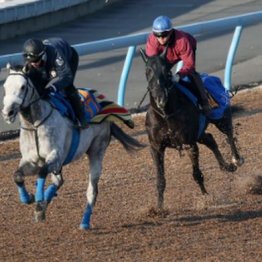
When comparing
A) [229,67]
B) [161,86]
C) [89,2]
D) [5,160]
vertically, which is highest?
[161,86]

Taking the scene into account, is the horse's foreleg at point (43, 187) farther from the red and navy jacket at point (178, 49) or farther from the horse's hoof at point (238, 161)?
the horse's hoof at point (238, 161)

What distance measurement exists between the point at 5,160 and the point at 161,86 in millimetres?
3413

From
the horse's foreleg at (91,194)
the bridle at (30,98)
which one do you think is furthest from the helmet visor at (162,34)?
the bridle at (30,98)

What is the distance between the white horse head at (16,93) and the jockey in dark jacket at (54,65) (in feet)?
0.63

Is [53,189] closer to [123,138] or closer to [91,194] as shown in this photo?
[91,194]

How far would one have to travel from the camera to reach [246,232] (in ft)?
30.9

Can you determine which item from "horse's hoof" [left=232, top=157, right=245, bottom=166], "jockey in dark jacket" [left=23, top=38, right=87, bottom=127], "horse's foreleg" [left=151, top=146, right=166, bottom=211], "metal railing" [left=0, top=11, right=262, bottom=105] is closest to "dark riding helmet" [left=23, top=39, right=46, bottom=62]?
"jockey in dark jacket" [left=23, top=38, right=87, bottom=127]

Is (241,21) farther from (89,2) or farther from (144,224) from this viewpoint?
(89,2)

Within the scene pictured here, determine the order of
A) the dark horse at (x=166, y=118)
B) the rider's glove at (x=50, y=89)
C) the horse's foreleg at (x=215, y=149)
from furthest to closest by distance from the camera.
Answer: the horse's foreleg at (x=215, y=149) < the dark horse at (x=166, y=118) < the rider's glove at (x=50, y=89)

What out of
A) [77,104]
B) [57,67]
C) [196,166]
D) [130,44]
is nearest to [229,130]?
[196,166]

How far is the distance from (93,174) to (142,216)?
619 mm

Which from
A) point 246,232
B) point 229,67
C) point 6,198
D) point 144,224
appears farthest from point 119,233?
point 229,67

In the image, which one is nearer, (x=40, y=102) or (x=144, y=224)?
(x=40, y=102)

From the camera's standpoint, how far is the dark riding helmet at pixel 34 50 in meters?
9.09
